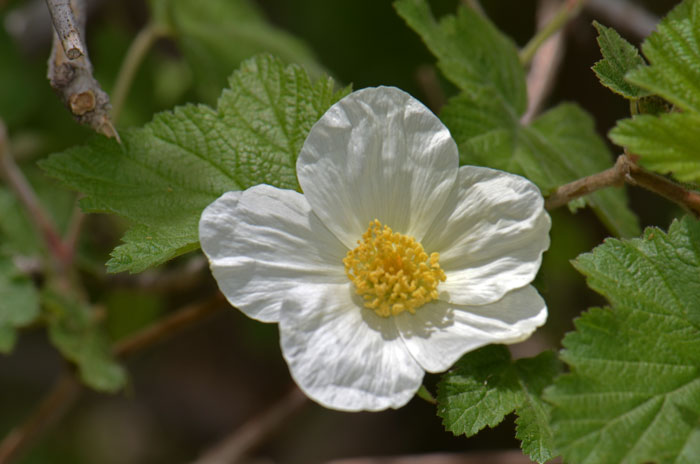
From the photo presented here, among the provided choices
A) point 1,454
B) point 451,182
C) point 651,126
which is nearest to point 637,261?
point 651,126

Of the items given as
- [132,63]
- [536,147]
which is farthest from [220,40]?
[536,147]

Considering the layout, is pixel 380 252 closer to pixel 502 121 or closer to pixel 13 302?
pixel 502 121

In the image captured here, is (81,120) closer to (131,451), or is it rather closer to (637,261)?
(637,261)

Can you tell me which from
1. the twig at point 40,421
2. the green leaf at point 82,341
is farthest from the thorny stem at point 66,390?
the green leaf at point 82,341

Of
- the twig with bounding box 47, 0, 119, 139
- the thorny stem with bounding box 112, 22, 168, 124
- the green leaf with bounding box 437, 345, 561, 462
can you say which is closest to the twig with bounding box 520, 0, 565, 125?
the green leaf with bounding box 437, 345, 561, 462

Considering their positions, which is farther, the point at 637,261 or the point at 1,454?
the point at 1,454

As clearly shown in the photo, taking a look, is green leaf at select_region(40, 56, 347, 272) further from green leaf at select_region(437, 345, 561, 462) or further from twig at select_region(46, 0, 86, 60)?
green leaf at select_region(437, 345, 561, 462)
